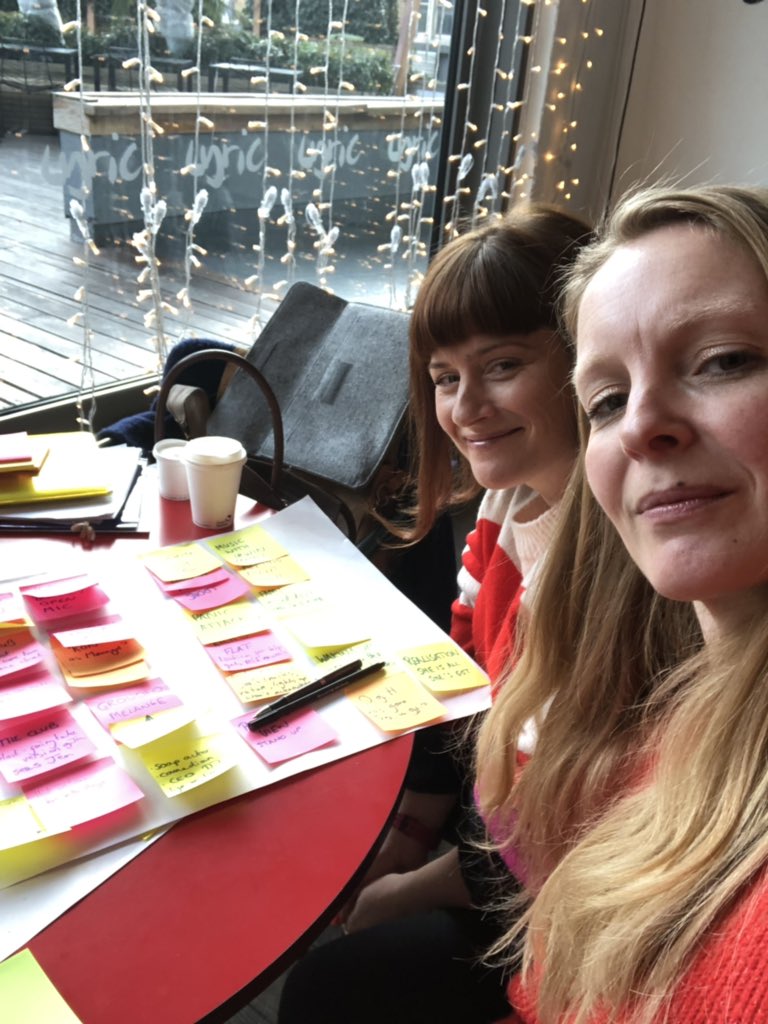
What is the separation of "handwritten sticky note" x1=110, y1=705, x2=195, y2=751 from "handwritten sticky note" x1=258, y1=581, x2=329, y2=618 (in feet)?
0.76

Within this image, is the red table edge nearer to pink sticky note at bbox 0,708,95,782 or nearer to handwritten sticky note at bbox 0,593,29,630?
pink sticky note at bbox 0,708,95,782

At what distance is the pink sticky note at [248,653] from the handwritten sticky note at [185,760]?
0.40ft

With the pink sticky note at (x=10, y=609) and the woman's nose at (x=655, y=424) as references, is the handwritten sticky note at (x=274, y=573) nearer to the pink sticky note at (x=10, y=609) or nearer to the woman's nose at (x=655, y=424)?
the pink sticky note at (x=10, y=609)

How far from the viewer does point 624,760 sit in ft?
2.84

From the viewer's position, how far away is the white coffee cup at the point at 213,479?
49.5 inches

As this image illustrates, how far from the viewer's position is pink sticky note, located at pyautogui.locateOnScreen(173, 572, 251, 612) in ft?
3.54

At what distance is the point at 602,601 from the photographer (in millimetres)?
914

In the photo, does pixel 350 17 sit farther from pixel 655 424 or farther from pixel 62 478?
pixel 655 424

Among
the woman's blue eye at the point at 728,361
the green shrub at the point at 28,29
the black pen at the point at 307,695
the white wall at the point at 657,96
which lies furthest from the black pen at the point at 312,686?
the white wall at the point at 657,96

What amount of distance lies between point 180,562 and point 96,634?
0.21m

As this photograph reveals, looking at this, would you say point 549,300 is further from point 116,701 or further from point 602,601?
point 116,701

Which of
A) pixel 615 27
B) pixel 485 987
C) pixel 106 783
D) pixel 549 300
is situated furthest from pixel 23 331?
pixel 615 27

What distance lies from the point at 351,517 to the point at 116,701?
0.94 meters

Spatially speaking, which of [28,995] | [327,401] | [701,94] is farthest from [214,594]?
[701,94]
